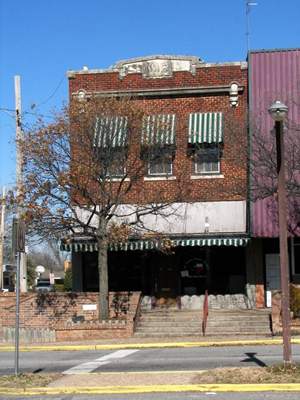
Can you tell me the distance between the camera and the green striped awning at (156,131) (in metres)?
21.8

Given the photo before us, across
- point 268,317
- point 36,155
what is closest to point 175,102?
point 36,155

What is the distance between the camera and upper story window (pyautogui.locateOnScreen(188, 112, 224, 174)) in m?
23.8

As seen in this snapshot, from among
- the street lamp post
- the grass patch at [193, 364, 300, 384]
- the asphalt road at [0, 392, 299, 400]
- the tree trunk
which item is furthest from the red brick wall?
the asphalt road at [0, 392, 299, 400]

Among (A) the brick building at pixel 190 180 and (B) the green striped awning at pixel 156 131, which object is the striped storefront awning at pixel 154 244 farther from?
(B) the green striped awning at pixel 156 131

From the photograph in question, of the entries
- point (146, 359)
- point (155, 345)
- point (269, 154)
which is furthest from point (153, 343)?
point (269, 154)

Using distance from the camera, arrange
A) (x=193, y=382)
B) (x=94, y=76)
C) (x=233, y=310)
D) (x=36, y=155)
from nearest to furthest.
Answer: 1. (x=193, y=382)
2. (x=36, y=155)
3. (x=233, y=310)
4. (x=94, y=76)

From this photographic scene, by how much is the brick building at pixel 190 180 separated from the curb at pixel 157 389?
12.2 metres

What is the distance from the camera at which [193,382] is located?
10.6 metres

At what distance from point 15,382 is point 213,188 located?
1437 centimetres

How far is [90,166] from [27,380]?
10.3 metres

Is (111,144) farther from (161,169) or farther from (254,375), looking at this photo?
(254,375)

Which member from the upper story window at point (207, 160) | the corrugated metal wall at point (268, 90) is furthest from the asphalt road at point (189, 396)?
the upper story window at point (207, 160)

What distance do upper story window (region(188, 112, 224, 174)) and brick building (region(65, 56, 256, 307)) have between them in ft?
0.12

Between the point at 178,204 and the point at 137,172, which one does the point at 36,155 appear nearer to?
the point at 137,172
